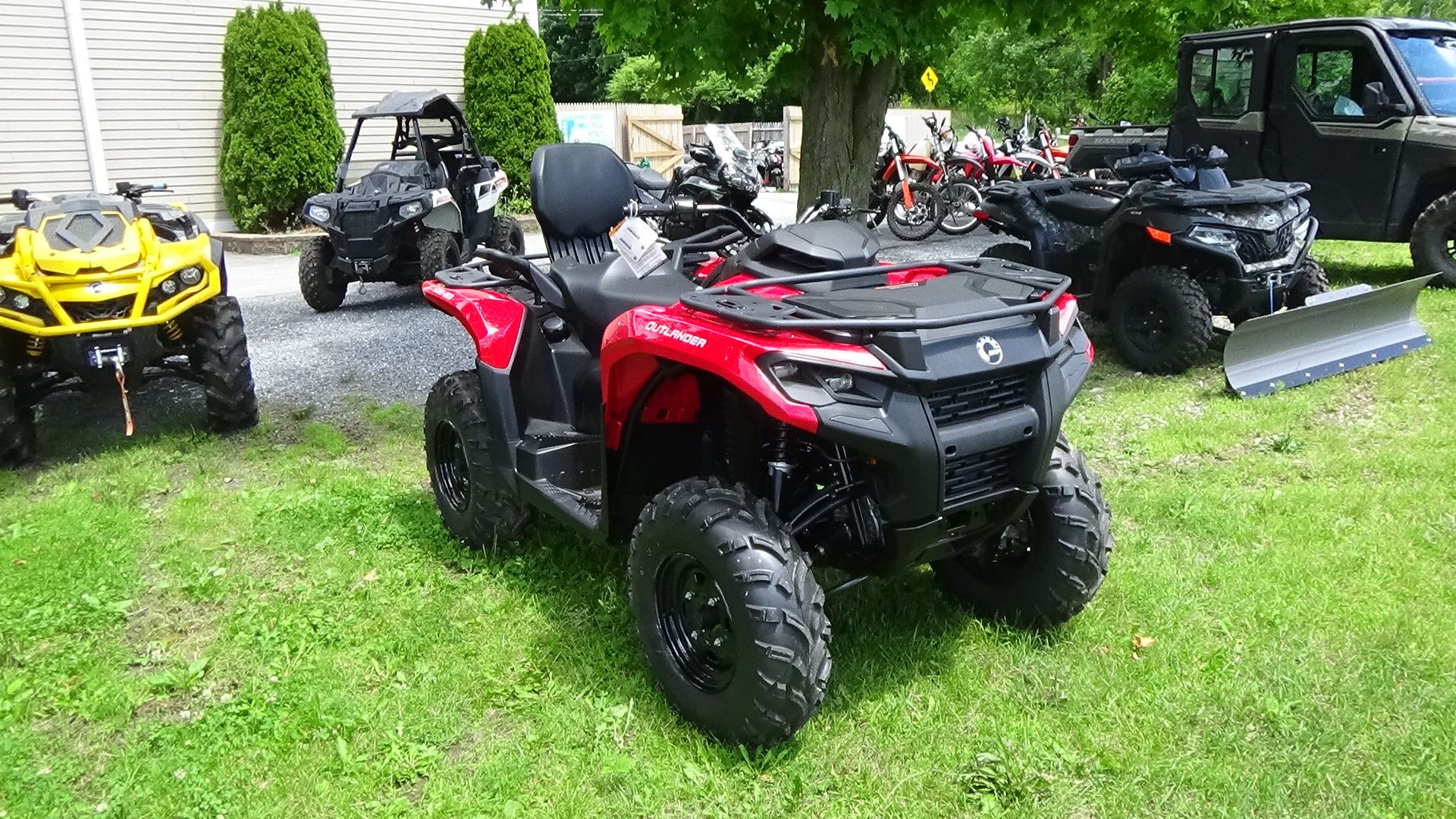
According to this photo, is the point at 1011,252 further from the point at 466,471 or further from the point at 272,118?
the point at 272,118

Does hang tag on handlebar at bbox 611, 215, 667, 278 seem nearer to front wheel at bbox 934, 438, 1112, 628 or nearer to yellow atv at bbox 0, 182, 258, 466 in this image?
front wheel at bbox 934, 438, 1112, 628

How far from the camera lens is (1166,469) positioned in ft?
16.0

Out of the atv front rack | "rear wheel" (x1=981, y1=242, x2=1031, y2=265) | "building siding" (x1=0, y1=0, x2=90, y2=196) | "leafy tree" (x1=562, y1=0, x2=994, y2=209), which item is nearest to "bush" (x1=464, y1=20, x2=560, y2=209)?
"building siding" (x1=0, y1=0, x2=90, y2=196)

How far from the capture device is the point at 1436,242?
7.98 meters

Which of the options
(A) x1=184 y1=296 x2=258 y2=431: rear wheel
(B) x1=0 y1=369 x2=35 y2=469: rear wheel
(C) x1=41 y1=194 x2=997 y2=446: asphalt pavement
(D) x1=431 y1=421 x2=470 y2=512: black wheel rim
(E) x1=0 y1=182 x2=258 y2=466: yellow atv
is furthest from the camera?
(C) x1=41 y1=194 x2=997 y2=446: asphalt pavement

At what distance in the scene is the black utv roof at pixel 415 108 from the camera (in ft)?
30.3

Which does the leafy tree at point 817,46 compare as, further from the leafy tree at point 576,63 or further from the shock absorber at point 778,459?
the leafy tree at point 576,63

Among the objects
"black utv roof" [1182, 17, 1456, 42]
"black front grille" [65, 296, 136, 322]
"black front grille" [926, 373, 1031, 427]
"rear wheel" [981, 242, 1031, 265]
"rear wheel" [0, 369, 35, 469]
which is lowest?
"rear wheel" [0, 369, 35, 469]

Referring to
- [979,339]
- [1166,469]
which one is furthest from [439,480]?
[1166,469]

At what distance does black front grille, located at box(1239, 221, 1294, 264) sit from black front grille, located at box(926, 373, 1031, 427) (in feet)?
14.6

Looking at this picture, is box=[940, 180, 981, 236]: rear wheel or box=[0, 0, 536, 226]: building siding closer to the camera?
box=[0, 0, 536, 226]: building siding

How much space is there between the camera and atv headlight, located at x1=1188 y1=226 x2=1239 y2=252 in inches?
245

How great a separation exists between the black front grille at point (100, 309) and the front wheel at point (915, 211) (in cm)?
971

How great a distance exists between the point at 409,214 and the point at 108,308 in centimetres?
398
